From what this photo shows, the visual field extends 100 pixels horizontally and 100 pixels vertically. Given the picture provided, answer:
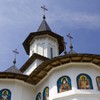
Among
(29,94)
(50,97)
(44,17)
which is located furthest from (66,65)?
(44,17)

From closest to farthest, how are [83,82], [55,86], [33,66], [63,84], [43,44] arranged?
[83,82]
[63,84]
[55,86]
[33,66]
[43,44]

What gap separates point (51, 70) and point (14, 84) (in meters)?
2.53

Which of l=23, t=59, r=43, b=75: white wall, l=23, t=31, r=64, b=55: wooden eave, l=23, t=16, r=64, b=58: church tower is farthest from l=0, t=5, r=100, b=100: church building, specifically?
l=23, t=31, r=64, b=55: wooden eave

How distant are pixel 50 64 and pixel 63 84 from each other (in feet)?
4.93

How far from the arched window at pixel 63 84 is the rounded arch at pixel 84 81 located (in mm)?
555

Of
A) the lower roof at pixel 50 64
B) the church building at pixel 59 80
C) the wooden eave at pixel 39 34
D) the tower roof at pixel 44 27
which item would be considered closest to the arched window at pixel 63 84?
the church building at pixel 59 80

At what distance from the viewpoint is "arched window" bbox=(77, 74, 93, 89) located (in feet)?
41.8

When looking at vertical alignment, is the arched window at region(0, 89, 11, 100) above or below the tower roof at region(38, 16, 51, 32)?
below

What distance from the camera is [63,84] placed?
13094 millimetres

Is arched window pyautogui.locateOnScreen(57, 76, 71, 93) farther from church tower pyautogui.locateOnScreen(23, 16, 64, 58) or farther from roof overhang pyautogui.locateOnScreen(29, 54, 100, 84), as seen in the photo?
church tower pyautogui.locateOnScreen(23, 16, 64, 58)

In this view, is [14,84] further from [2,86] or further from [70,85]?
[70,85]

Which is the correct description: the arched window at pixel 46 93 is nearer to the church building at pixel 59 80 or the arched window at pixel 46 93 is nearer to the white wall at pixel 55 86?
the church building at pixel 59 80


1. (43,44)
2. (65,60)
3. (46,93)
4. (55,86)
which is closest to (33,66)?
(43,44)

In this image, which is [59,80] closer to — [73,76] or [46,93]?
[73,76]
